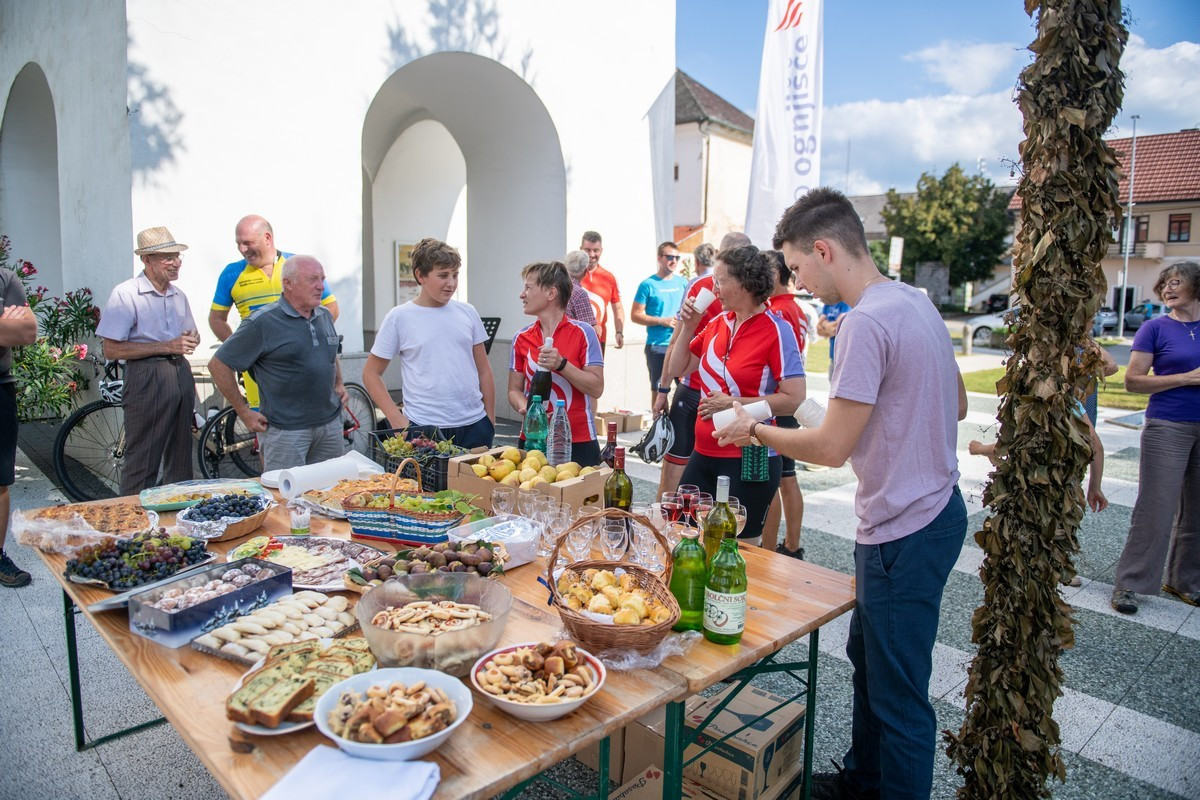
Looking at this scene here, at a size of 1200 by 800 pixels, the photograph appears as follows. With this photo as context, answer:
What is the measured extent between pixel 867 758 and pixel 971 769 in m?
0.32

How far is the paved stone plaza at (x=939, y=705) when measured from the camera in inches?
110

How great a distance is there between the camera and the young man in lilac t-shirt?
212cm

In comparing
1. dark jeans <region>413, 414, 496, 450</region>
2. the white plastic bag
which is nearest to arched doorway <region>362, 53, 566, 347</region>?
dark jeans <region>413, 414, 496, 450</region>

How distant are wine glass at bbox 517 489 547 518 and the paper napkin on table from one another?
4.26 ft

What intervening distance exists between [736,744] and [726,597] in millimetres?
731

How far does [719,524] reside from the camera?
7.45 feet

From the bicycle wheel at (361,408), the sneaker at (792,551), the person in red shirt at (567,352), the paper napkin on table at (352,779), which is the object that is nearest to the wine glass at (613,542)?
the paper napkin on table at (352,779)

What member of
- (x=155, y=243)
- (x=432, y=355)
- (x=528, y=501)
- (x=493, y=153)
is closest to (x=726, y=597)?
(x=528, y=501)

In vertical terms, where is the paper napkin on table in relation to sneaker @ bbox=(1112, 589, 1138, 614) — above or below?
above

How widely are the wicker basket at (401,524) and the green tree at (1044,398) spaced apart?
172 cm

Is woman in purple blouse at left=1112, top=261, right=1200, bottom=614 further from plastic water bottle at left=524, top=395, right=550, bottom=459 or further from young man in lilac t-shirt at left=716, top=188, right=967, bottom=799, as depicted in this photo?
plastic water bottle at left=524, top=395, right=550, bottom=459

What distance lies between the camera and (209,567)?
7.43 feet

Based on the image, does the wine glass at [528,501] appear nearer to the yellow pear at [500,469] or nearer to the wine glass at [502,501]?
the wine glass at [502,501]

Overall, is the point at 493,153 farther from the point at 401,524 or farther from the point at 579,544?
the point at 579,544
